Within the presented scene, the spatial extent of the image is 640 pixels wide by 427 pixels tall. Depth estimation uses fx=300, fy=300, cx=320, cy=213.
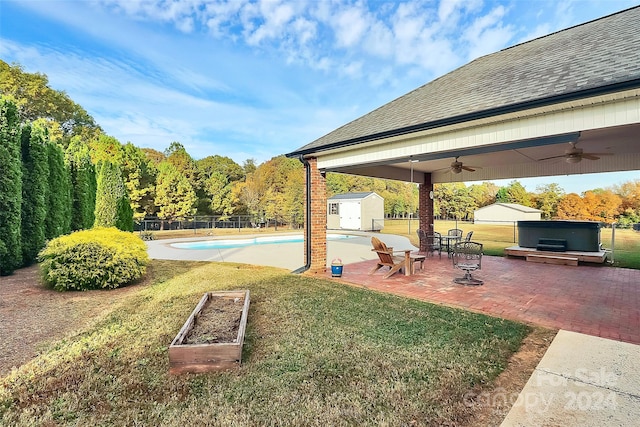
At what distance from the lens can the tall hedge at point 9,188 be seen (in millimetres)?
7277

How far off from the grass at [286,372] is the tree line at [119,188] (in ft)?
20.1

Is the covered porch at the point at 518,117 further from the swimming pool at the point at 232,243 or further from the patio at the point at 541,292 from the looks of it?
the swimming pool at the point at 232,243

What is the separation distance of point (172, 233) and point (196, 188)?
294 inches

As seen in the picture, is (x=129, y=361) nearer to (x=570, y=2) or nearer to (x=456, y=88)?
(x=456, y=88)

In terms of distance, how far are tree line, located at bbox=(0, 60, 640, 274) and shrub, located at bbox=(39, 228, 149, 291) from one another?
2.42 m

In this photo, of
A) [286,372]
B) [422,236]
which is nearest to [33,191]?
[286,372]

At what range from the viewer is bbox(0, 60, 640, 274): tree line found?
8.20 meters

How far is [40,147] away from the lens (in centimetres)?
877

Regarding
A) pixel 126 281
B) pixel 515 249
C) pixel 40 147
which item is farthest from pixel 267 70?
pixel 515 249

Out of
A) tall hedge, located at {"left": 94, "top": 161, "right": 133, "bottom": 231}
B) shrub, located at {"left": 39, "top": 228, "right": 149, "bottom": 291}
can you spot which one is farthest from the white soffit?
tall hedge, located at {"left": 94, "top": 161, "right": 133, "bottom": 231}

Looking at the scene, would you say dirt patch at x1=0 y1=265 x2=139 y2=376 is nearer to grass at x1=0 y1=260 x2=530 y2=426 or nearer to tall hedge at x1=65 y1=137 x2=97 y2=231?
grass at x1=0 y1=260 x2=530 y2=426

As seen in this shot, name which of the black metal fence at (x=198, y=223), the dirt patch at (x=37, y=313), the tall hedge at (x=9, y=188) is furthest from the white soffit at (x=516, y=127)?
the black metal fence at (x=198, y=223)

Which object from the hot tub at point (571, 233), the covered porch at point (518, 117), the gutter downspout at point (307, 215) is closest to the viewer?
the covered porch at point (518, 117)

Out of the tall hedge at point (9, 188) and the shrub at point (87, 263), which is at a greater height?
the tall hedge at point (9, 188)
